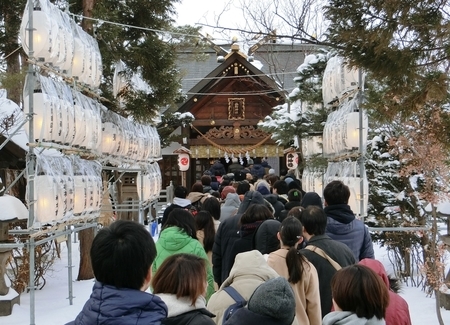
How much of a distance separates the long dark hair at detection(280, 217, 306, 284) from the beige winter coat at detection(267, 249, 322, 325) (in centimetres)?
4

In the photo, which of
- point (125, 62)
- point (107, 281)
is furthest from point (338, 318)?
point (125, 62)

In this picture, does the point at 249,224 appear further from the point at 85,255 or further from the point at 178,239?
the point at 85,255

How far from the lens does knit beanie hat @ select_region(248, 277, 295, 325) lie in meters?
2.67

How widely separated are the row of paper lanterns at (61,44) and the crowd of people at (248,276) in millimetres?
3619

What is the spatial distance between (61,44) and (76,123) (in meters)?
1.18

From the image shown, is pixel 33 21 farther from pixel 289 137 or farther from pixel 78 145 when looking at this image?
pixel 289 137

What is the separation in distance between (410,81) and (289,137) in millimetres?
8739

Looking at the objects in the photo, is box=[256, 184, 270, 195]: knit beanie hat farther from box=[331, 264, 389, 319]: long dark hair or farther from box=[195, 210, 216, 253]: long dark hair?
box=[331, 264, 389, 319]: long dark hair

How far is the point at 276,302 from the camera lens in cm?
267

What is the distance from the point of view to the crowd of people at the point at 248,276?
240 centimetres

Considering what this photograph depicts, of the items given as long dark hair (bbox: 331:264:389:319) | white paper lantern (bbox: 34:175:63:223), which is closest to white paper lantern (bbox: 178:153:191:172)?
white paper lantern (bbox: 34:175:63:223)

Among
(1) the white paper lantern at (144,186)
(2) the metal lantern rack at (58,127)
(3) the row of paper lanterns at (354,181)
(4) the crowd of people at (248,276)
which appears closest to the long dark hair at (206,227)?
(4) the crowd of people at (248,276)

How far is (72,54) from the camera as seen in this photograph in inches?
343

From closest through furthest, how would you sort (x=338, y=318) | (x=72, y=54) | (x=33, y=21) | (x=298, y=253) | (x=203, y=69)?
(x=338, y=318), (x=298, y=253), (x=33, y=21), (x=72, y=54), (x=203, y=69)
